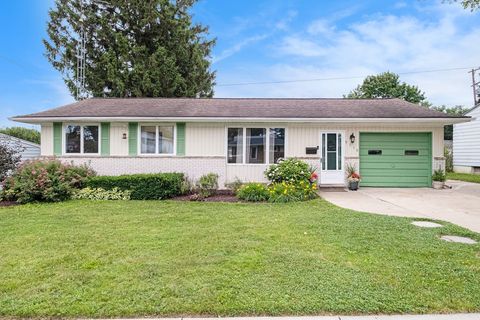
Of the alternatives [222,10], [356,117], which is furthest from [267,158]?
[222,10]

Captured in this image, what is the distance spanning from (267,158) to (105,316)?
9.04 m

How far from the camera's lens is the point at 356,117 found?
10797 millimetres

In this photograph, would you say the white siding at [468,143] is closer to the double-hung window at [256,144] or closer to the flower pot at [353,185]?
the flower pot at [353,185]

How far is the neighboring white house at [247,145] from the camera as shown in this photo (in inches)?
440

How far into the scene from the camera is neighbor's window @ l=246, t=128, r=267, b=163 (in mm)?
11297

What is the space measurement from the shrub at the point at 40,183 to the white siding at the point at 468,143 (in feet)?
68.2

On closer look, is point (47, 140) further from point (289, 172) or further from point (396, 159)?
point (396, 159)

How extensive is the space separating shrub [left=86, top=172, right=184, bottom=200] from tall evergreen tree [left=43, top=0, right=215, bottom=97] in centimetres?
1153

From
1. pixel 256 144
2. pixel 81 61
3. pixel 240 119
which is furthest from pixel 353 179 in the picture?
pixel 81 61

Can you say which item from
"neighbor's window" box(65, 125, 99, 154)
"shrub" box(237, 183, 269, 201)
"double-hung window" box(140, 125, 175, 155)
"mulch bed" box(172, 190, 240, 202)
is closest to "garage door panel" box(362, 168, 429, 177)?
"shrub" box(237, 183, 269, 201)

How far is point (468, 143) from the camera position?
1875 centimetres

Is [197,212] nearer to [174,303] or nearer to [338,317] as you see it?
[174,303]

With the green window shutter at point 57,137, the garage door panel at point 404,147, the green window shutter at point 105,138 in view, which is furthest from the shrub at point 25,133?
the garage door panel at point 404,147

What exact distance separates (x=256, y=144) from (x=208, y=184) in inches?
95.6
